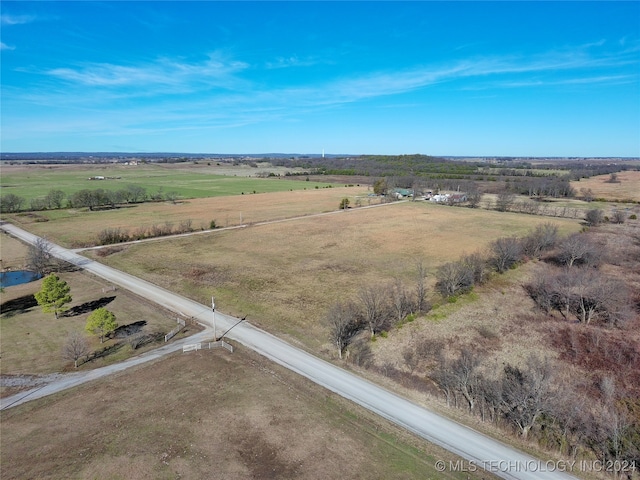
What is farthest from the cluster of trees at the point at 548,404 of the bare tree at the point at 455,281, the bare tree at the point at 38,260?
the bare tree at the point at 38,260

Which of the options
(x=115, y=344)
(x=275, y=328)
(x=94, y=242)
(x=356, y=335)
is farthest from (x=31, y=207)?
(x=356, y=335)

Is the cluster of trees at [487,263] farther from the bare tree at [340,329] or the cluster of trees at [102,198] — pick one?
the cluster of trees at [102,198]

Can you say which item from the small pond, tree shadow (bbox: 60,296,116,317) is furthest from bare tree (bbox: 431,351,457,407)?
the small pond

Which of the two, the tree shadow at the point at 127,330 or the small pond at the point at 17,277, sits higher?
the tree shadow at the point at 127,330

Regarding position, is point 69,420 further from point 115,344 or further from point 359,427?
point 359,427

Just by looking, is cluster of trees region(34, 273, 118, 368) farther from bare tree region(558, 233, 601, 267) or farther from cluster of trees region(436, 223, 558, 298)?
bare tree region(558, 233, 601, 267)
